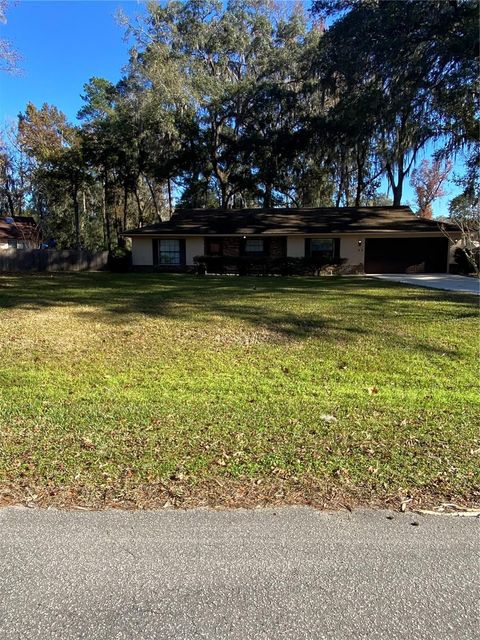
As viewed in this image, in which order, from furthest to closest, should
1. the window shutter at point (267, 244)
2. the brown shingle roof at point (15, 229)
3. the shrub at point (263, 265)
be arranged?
the brown shingle roof at point (15, 229) → the window shutter at point (267, 244) → the shrub at point (263, 265)

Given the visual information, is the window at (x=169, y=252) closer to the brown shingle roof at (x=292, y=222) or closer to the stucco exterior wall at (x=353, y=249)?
the brown shingle roof at (x=292, y=222)

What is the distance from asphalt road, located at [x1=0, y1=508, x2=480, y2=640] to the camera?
2.07 m

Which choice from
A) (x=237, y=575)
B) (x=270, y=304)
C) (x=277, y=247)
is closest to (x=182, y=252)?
(x=277, y=247)

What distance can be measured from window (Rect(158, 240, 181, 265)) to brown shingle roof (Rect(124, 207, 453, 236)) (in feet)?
2.32

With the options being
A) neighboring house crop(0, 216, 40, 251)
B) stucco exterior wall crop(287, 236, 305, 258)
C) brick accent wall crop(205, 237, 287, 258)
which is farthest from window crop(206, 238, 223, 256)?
neighboring house crop(0, 216, 40, 251)

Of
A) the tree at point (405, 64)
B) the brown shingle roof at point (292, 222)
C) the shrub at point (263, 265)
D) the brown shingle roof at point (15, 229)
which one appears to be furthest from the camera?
the brown shingle roof at point (15, 229)

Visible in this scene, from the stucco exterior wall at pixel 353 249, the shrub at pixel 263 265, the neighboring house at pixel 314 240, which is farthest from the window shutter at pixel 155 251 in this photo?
the stucco exterior wall at pixel 353 249

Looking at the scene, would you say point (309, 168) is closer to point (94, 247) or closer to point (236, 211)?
point (236, 211)

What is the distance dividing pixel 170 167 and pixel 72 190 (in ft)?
34.7

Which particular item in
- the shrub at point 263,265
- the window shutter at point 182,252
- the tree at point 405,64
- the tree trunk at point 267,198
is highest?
the tree at point 405,64

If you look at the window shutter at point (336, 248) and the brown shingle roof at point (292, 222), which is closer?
the brown shingle roof at point (292, 222)

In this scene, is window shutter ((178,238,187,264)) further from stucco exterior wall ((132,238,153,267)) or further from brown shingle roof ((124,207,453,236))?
stucco exterior wall ((132,238,153,267))

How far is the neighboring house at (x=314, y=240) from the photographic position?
77.6 feet

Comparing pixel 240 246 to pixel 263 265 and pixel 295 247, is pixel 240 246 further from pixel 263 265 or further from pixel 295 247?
pixel 295 247
